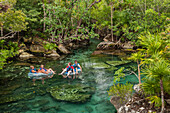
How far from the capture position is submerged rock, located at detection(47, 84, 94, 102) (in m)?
9.20

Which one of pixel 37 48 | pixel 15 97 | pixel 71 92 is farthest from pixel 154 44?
pixel 37 48

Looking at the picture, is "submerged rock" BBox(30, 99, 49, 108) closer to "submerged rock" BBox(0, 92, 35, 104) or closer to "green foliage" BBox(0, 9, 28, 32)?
"submerged rock" BBox(0, 92, 35, 104)

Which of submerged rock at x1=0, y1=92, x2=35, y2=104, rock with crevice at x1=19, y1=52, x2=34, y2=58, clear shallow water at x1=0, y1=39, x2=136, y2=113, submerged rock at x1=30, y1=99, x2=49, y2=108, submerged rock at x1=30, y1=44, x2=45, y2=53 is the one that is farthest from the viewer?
submerged rock at x1=30, y1=44, x2=45, y2=53

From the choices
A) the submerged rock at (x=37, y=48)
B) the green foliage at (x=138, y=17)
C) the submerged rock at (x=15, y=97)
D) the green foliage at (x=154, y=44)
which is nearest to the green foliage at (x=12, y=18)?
the submerged rock at (x=15, y=97)

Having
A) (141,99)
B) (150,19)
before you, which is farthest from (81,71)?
(150,19)

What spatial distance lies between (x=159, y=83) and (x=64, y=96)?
5.75 meters

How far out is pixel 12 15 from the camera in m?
10.7

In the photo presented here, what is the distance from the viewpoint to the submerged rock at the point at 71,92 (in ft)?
30.2

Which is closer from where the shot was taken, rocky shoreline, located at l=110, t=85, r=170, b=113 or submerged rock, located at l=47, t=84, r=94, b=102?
→ rocky shoreline, located at l=110, t=85, r=170, b=113

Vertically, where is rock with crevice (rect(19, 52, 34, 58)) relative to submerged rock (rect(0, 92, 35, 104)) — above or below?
above

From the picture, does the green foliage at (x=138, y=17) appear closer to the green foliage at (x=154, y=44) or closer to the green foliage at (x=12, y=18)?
the green foliage at (x=154, y=44)

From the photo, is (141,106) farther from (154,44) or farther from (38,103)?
(38,103)

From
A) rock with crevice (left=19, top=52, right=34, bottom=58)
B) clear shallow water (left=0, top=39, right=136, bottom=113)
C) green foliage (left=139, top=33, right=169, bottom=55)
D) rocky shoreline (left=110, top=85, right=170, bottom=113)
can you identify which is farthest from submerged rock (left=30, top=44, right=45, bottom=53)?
green foliage (left=139, top=33, right=169, bottom=55)

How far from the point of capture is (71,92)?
1016cm
